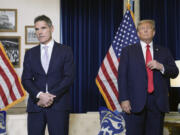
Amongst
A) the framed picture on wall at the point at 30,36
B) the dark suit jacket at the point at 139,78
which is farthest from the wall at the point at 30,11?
the dark suit jacket at the point at 139,78

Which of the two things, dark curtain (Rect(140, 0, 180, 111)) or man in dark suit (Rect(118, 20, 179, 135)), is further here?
dark curtain (Rect(140, 0, 180, 111))

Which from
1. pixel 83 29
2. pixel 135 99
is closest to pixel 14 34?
pixel 83 29

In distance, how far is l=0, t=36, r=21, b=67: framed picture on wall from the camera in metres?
4.44

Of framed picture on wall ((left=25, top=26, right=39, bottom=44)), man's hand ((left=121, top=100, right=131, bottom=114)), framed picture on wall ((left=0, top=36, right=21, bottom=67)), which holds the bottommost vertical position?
man's hand ((left=121, top=100, right=131, bottom=114))

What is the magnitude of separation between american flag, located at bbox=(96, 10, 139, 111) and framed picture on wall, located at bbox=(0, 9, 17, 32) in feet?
5.19

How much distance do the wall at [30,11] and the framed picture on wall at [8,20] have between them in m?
0.05

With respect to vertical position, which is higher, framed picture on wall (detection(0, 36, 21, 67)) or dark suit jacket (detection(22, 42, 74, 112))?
framed picture on wall (detection(0, 36, 21, 67))

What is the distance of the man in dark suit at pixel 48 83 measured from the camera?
7.16 feet

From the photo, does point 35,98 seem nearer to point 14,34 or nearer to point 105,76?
point 105,76

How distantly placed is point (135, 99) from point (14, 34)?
280cm

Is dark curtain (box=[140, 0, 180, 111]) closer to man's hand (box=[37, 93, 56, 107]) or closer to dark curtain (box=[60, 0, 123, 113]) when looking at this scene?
dark curtain (box=[60, 0, 123, 113])

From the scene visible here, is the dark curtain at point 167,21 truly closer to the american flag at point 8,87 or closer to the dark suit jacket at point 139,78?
the dark suit jacket at point 139,78

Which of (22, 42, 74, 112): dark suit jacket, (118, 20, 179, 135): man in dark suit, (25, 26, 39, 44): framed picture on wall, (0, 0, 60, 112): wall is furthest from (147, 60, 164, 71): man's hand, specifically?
(25, 26, 39, 44): framed picture on wall

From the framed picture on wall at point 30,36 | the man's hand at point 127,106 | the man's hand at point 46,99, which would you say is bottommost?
the man's hand at point 127,106
